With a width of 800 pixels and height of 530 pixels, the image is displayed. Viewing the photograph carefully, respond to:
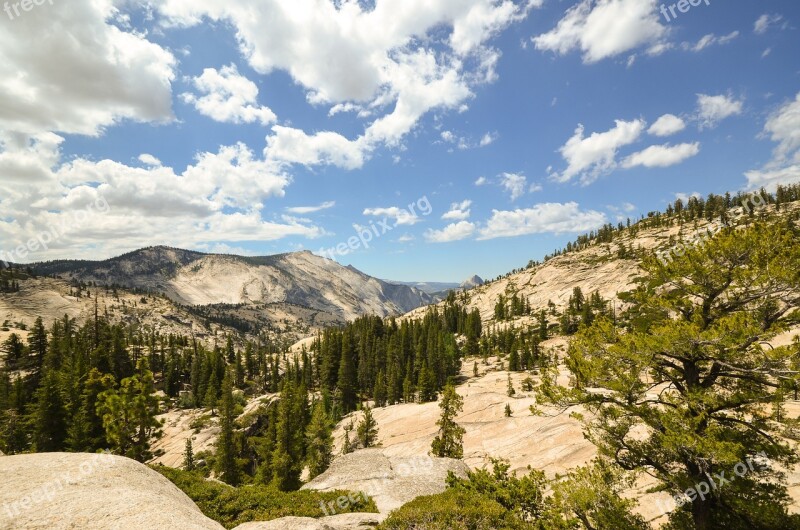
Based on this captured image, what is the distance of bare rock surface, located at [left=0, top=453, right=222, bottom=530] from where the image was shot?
1393 centimetres

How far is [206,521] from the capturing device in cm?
1577

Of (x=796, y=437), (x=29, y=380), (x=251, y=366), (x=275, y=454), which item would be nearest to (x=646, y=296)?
(x=796, y=437)

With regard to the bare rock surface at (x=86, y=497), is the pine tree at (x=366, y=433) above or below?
below

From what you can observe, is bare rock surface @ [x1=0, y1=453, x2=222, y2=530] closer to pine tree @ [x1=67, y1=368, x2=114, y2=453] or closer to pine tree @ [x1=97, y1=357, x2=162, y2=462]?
pine tree @ [x1=97, y1=357, x2=162, y2=462]

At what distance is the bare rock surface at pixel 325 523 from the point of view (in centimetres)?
1522

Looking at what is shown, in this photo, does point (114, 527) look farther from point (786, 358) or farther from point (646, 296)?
point (786, 358)

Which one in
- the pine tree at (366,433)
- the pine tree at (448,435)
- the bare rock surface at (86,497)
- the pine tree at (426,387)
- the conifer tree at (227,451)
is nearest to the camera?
the bare rock surface at (86,497)

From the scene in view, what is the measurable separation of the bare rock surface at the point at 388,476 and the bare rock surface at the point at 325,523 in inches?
228

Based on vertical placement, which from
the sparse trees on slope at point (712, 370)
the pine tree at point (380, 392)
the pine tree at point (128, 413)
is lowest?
the pine tree at point (380, 392)

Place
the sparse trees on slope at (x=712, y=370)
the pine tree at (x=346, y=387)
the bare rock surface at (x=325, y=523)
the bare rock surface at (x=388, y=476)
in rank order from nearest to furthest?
the sparse trees on slope at (x=712, y=370) → the bare rock surface at (x=325, y=523) → the bare rock surface at (x=388, y=476) → the pine tree at (x=346, y=387)

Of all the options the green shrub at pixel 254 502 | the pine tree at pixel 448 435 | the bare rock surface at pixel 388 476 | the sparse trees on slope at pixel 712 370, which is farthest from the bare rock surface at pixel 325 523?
the pine tree at pixel 448 435

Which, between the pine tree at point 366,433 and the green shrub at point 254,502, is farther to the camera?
the pine tree at point 366,433

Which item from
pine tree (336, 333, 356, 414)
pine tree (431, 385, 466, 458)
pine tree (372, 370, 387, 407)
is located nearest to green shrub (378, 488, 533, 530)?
pine tree (431, 385, 466, 458)

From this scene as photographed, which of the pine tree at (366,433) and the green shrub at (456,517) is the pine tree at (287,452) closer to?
the pine tree at (366,433)
